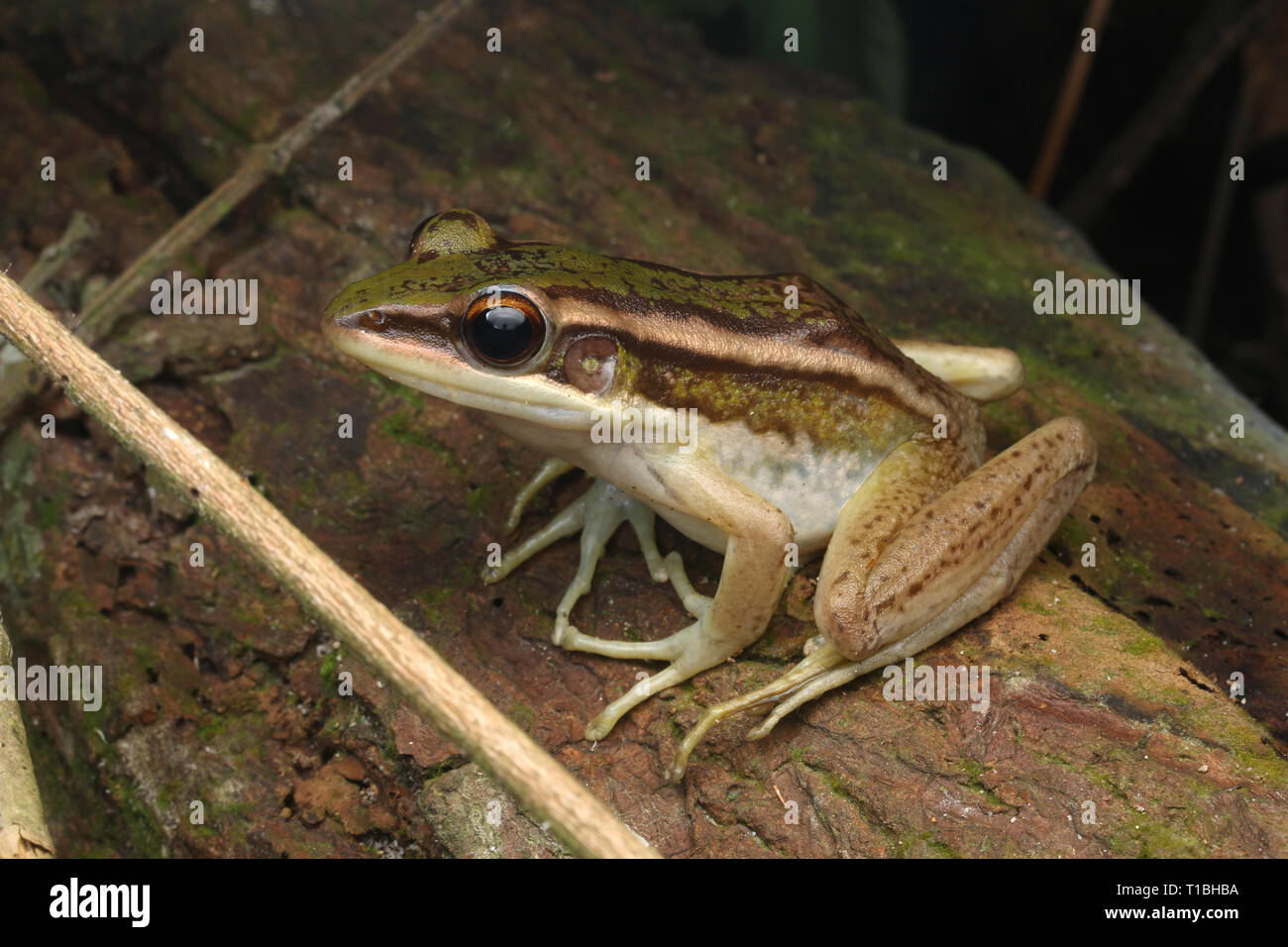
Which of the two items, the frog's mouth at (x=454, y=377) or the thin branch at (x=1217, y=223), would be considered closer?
the frog's mouth at (x=454, y=377)

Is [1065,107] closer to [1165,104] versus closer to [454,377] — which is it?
[1165,104]

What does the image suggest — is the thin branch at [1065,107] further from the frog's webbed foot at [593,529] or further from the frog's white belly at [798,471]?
the frog's webbed foot at [593,529]

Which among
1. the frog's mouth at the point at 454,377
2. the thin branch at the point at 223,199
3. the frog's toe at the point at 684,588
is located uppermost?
the thin branch at the point at 223,199

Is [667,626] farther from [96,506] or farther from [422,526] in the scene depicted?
[96,506]

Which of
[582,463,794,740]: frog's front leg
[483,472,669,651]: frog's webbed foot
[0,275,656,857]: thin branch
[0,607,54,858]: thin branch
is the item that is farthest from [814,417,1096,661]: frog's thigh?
[0,607,54,858]: thin branch

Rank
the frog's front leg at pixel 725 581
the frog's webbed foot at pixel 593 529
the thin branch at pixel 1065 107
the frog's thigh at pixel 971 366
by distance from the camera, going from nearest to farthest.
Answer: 1. the frog's front leg at pixel 725 581
2. the frog's webbed foot at pixel 593 529
3. the frog's thigh at pixel 971 366
4. the thin branch at pixel 1065 107

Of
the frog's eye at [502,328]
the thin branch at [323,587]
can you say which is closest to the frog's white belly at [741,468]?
the frog's eye at [502,328]
